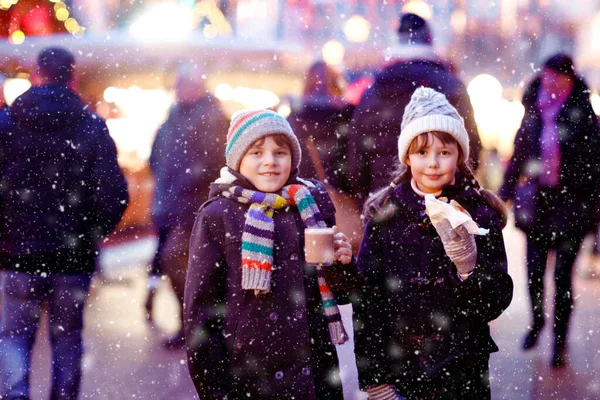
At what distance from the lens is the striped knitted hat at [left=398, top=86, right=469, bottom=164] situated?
3117 millimetres

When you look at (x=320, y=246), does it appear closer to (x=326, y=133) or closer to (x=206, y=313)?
(x=206, y=313)

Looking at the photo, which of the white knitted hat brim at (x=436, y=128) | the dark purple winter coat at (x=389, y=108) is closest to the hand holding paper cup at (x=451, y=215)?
the white knitted hat brim at (x=436, y=128)

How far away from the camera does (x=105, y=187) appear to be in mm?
4281

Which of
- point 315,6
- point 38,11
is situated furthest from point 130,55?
point 315,6

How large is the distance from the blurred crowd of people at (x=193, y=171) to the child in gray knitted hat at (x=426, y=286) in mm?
138

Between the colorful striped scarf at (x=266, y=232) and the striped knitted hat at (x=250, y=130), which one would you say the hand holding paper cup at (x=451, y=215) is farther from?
the striped knitted hat at (x=250, y=130)

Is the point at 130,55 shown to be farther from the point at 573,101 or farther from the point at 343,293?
the point at 343,293

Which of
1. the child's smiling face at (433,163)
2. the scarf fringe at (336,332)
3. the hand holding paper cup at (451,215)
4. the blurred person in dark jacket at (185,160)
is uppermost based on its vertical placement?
the blurred person in dark jacket at (185,160)

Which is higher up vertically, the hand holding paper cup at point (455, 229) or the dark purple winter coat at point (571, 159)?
the dark purple winter coat at point (571, 159)

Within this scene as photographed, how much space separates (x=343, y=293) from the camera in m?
3.11

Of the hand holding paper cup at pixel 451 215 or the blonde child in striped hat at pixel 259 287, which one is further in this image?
the blonde child in striped hat at pixel 259 287

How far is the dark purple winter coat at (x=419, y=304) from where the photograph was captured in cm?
301

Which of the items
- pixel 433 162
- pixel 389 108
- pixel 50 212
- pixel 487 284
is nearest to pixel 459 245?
pixel 487 284

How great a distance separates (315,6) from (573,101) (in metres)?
34.8
